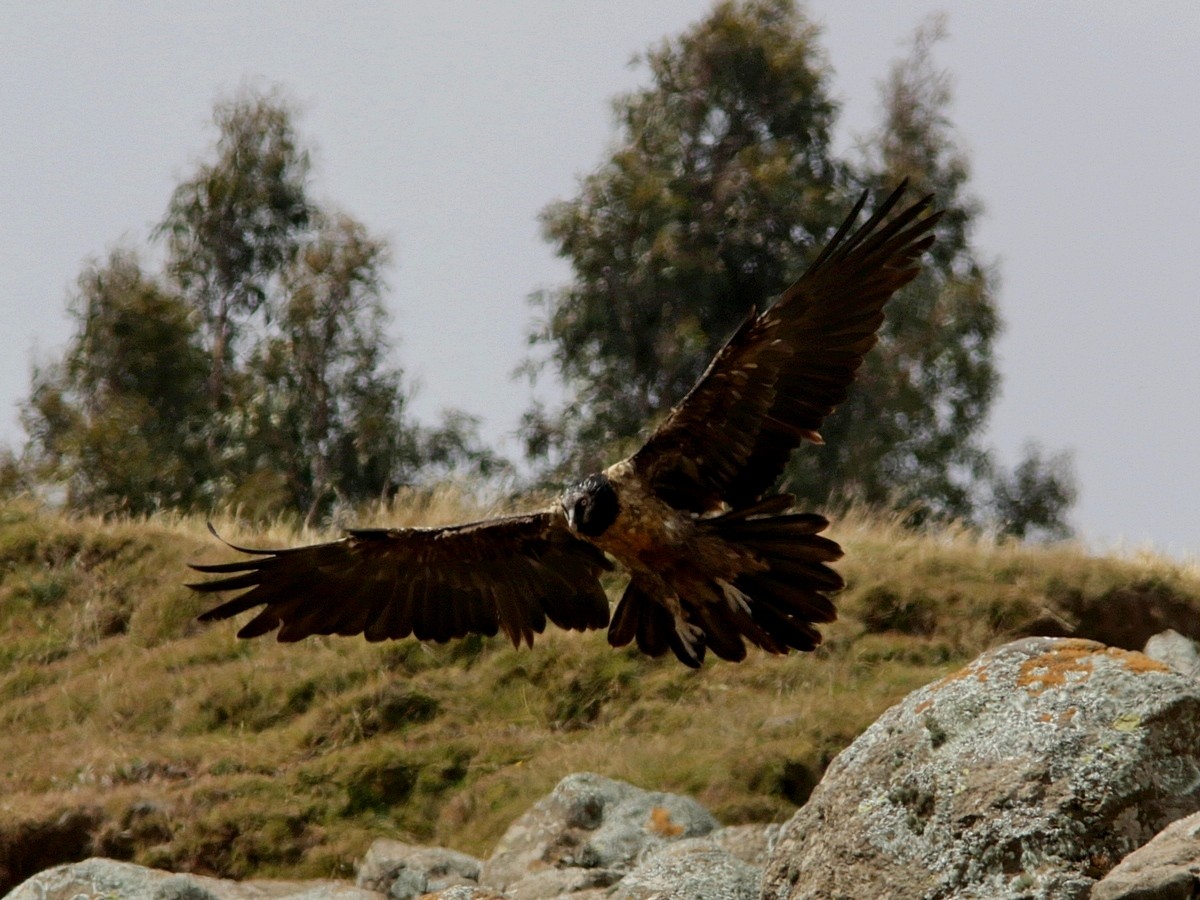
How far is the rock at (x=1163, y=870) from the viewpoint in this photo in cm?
411

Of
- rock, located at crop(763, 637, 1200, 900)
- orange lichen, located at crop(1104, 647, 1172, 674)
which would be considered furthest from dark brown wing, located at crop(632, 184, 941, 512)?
orange lichen, located at crop(1104, 647, 1172, 674)

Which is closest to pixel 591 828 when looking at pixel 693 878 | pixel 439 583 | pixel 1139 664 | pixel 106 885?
pixel 439 583

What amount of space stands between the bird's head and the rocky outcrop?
148 centimetres

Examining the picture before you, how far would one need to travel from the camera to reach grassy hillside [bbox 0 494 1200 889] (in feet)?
30.4

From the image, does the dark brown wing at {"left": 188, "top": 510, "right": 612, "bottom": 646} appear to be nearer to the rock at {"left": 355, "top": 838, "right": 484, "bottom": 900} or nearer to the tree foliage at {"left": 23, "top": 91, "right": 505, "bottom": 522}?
the rock at {"left": 355, "top": 838, "right": 484, "bottom": 900}

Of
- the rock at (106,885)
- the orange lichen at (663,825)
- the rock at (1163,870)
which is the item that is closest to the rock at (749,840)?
the orange lichen at (663,825)

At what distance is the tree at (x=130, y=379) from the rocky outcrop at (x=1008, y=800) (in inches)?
654

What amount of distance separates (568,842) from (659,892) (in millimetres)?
1811

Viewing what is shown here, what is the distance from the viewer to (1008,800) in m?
4.96

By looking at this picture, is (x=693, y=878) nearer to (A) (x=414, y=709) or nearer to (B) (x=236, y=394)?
(A) (x=414, y=709)

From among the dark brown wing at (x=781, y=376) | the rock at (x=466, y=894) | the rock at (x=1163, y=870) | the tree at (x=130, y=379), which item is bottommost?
the rock at (x=466, y=894)

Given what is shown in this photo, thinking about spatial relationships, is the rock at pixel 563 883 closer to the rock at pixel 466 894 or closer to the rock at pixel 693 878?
the rock at pixel 693 878

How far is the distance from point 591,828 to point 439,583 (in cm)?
138

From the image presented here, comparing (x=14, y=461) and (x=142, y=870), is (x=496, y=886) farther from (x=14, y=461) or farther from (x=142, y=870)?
(x=14, y=461)
